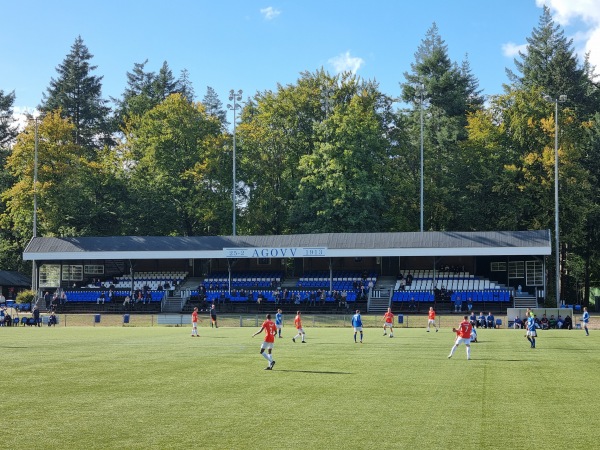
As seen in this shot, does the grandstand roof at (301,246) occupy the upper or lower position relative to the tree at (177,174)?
lower

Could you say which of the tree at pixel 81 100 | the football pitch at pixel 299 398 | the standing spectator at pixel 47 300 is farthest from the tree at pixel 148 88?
the football pitch at pixel 299 398

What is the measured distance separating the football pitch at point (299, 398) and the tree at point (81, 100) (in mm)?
73346

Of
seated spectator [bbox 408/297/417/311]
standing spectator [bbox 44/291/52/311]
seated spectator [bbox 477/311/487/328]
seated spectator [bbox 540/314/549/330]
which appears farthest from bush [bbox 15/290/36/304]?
seated spectator [bbox 540/314/549/330]

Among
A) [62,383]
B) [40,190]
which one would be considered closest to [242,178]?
[40,190]

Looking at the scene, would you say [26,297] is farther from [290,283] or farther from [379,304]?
[379,304]

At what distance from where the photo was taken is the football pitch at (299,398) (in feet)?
51.9

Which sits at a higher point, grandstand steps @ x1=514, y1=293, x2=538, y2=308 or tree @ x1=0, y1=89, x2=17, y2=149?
tree @ x1=0, y1=89, x2=17, y2=149

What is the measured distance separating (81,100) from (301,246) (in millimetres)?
48825

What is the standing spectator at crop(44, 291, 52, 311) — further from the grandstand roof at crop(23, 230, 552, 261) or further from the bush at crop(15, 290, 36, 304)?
the grandstand roof at crop(23, 230, 552, 261)

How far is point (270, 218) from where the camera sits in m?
81.1

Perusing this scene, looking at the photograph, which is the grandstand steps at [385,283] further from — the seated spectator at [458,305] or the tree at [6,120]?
the tree at [6,120]

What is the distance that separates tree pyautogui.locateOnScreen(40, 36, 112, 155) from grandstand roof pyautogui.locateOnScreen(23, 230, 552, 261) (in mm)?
32457

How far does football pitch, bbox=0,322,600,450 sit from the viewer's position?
15805mm

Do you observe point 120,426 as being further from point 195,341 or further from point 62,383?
point 195,341
